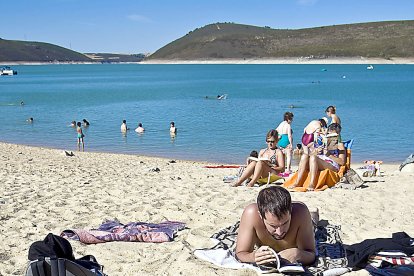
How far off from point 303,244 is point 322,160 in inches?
160

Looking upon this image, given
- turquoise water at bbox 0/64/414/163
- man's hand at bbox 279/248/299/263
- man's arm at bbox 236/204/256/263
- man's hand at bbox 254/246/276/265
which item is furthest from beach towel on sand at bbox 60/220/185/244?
turquoise water at bbox 0/64/414/163

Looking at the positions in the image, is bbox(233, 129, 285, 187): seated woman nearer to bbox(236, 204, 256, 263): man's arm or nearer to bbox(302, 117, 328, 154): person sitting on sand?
bbox(302, 117, 328, 154): person sitting on sand

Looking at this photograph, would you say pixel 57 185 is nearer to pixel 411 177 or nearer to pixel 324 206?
pixel 324 206

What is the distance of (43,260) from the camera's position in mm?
3492

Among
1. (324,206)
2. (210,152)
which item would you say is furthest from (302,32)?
(324,206)

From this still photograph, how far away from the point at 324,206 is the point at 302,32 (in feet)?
593

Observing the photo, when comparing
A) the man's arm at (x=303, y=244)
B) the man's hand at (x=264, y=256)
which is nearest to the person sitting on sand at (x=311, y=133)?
the man's arm at (x=303, y=244)

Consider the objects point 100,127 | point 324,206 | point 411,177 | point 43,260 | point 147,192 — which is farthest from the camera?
point 100,127

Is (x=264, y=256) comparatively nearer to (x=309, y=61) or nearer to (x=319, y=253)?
(x=319, y=253)

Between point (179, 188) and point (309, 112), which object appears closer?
point (179, 188)

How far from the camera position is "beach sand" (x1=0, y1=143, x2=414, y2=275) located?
4961 mm

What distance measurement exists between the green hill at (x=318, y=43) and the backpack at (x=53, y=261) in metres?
142

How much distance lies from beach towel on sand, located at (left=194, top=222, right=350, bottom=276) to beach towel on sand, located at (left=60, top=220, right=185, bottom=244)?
0.58 meters

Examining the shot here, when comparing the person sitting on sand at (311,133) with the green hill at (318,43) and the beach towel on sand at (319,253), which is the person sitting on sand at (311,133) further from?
the green hill at (318,43)
